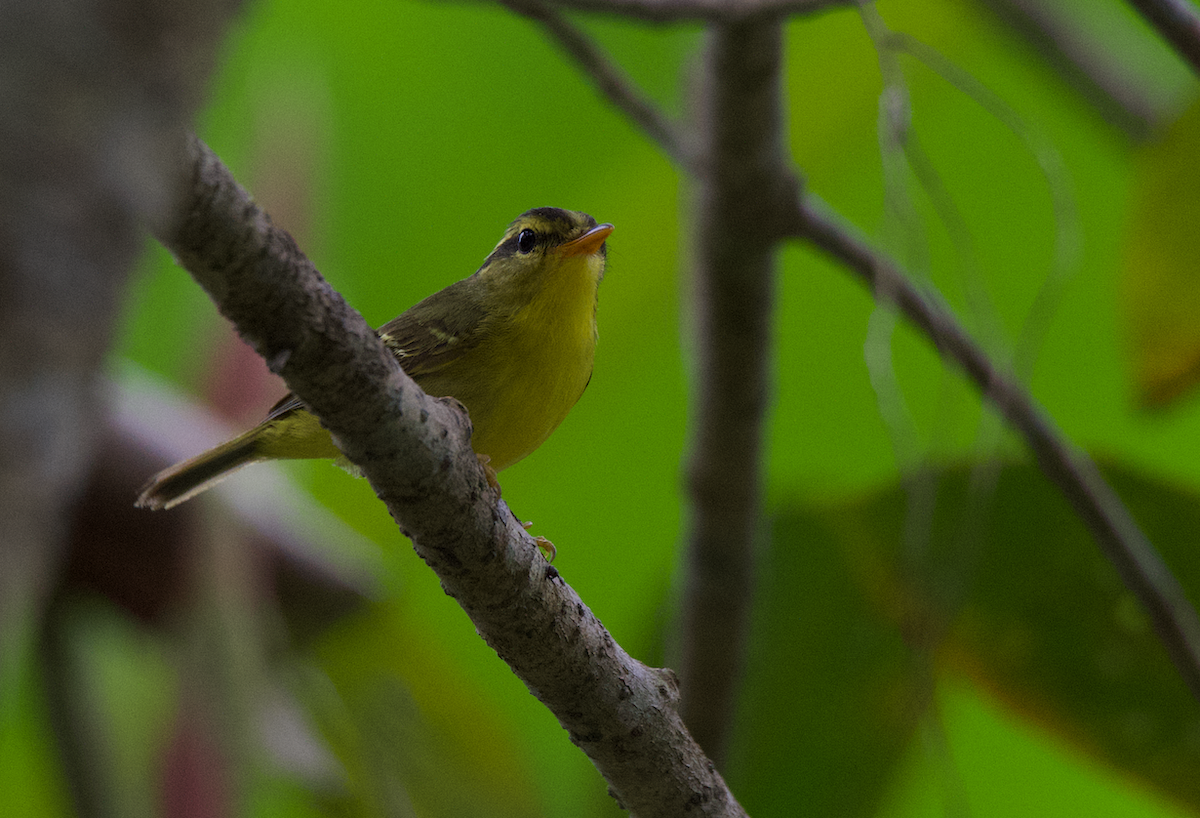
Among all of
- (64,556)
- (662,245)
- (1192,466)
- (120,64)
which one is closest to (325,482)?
(64,556)

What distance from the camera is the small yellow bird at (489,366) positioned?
1.66m

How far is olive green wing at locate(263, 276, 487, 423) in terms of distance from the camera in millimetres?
1673

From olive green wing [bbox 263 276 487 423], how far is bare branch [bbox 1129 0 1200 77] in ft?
3.46

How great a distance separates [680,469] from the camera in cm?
278

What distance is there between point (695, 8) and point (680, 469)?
124 centimetres

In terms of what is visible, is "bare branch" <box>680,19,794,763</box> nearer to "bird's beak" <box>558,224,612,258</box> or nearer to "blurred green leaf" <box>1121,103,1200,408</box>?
"bird's beak" <box>558,224,612,258</box>

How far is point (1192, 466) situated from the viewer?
134 inches

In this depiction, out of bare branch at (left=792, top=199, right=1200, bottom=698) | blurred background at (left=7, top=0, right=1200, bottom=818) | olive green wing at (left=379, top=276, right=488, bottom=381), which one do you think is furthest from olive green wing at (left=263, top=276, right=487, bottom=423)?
bare branch at (left=792, top=199, right=1200, bottom=698)

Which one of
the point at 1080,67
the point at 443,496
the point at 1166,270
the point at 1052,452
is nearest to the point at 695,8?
the point at 1166,270

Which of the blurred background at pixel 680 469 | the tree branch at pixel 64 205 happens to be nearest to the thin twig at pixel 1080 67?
the blurred background at pixel 680 469

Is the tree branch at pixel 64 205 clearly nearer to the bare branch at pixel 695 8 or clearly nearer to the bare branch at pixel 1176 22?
the bare branch at pixel 695 8

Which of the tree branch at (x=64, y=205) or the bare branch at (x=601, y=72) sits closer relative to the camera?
the tree branch at (x=64, y=205)

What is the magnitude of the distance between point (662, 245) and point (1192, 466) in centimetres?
174

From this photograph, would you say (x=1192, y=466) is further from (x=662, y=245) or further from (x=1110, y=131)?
(x=662, y=245)
